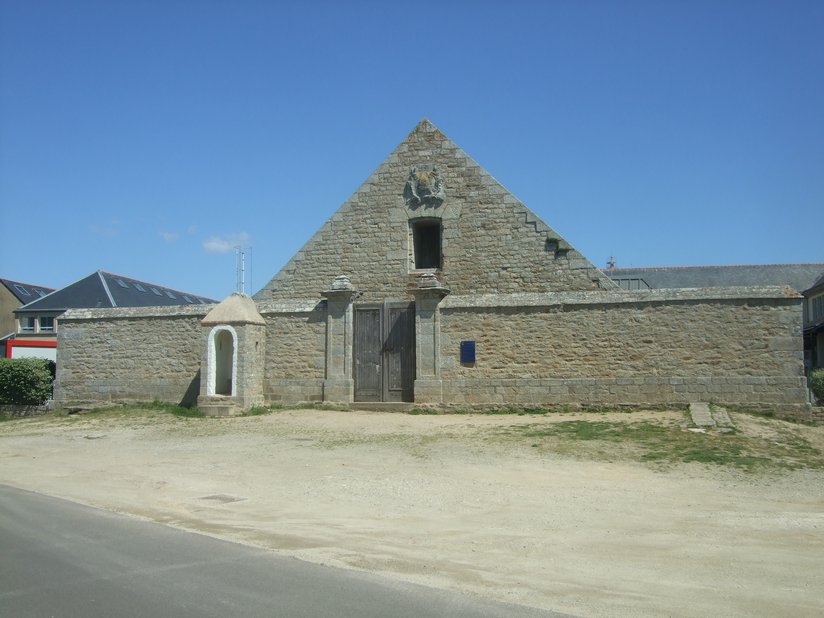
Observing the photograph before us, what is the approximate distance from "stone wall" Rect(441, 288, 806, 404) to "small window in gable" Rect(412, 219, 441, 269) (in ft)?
9.70

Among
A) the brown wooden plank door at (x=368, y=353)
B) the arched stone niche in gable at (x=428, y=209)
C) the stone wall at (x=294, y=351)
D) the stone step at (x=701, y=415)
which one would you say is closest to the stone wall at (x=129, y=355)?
the stone wall at (x=294, y=351)

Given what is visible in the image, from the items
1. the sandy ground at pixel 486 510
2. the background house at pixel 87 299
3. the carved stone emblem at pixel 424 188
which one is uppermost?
the carved stone emblem at pixel 424 188

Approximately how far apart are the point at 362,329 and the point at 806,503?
10604 millimetres

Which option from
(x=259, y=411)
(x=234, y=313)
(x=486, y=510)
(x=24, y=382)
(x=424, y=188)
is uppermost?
(x=424, y=188)

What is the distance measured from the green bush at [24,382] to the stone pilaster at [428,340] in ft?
32.1

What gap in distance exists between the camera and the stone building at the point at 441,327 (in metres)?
13.9

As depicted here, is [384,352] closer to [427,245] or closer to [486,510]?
[427,245]

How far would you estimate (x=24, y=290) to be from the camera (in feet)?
135

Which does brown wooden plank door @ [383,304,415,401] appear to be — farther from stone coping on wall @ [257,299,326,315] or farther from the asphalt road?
the asphalt road

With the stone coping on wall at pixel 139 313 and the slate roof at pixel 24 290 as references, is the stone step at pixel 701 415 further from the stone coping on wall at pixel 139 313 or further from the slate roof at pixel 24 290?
the slate roof at pixel 24 290

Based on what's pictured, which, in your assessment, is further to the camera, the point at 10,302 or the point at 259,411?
the point at 10,302

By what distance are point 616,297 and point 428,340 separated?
405cm

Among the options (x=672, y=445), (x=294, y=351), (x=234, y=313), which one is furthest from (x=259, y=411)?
(x=672, y=445)

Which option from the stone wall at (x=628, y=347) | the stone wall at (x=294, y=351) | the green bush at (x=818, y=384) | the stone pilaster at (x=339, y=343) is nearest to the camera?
the stone wall at (x=628, y=347)
